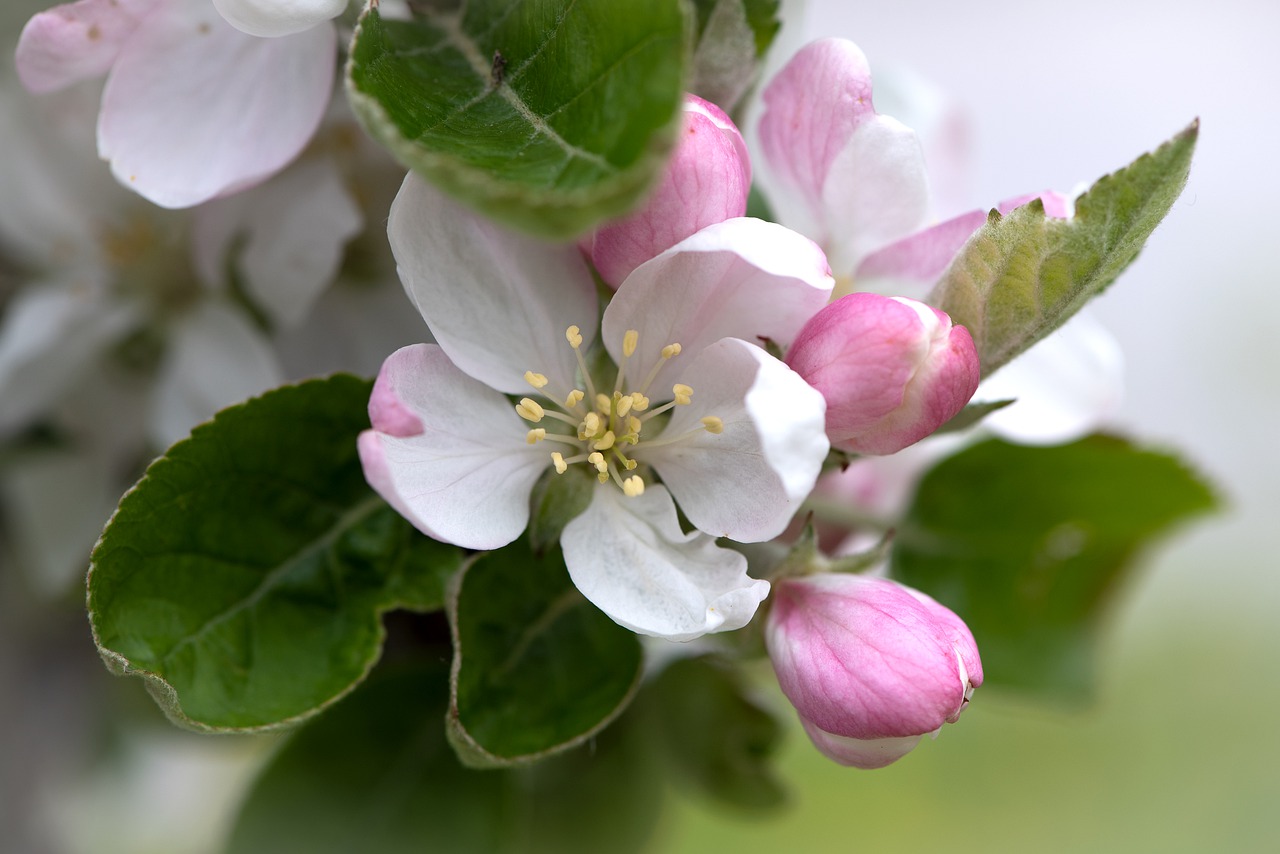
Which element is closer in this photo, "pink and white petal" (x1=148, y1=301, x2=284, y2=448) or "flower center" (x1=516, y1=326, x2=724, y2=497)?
"flower center" (x1=516, y1=326, x2=724, y2=497)

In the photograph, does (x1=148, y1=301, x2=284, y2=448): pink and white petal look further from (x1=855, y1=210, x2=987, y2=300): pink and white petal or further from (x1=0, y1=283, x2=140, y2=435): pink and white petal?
(x1=855, y1=210, x2=987, y2=300): pink and white petal

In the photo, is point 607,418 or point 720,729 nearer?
point 607,418

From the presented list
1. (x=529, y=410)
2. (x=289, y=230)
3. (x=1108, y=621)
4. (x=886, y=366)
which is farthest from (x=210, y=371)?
(x=1108, y=621)

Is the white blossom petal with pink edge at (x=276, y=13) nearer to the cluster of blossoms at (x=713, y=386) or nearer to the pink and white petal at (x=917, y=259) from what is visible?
the cluster of blossoms at (x=713, y=386)

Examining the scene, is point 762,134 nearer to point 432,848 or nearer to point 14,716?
point 432,848

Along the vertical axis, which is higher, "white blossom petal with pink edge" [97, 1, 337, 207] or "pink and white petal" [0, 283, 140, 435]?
"white blossom petal with pink edge" [97, 1, 337, 207]

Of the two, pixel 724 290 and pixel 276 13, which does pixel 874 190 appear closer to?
pixel 724 290

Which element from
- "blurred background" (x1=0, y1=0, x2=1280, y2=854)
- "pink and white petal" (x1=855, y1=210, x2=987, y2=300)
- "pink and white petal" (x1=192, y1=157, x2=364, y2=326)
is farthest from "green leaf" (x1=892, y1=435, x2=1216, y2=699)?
"pink and white petal" (x1=192, y1=157, x2=364, y2=326)
